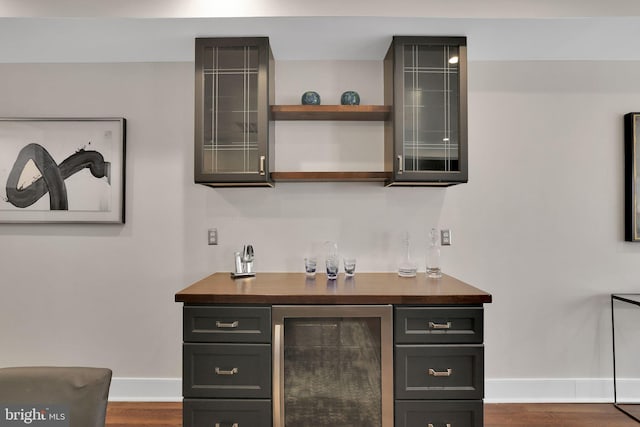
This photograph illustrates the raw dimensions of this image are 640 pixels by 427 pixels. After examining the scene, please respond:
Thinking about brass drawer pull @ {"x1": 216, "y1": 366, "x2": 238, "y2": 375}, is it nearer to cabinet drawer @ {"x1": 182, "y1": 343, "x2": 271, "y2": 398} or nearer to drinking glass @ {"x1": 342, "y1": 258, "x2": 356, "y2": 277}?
cabinet drawer @ {"x1": 182, "y1": 343, "x2": 271, "y2": 398}

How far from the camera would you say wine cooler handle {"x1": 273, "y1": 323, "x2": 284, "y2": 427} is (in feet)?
6.12

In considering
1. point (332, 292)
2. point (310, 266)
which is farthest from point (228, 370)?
point (310, 266)

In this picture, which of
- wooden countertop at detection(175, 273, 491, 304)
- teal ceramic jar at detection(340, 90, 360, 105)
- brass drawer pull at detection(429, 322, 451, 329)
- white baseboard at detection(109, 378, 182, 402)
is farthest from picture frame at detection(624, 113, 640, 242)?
white baseboard at detection(109, 378, 182, 402)

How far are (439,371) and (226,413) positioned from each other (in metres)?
1.05

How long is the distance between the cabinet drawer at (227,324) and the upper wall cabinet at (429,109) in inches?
43.4

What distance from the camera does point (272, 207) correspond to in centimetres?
262

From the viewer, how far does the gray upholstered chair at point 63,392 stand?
3.21 feet

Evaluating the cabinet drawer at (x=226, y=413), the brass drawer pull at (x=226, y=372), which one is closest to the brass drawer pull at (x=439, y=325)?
the cabinet drawer at (x=226, y=413)

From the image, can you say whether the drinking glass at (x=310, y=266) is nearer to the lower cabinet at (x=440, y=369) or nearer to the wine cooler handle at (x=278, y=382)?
the wine cooler handle at (x=278, y=382)

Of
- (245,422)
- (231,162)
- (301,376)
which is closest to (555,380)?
(301,376)

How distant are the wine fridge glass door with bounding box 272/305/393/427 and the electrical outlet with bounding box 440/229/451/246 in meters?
0.92

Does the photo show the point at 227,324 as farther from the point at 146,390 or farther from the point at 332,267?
the point at 146,390

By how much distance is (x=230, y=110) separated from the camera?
7.41ft

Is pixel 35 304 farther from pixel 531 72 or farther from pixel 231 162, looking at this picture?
pixel 531 72
